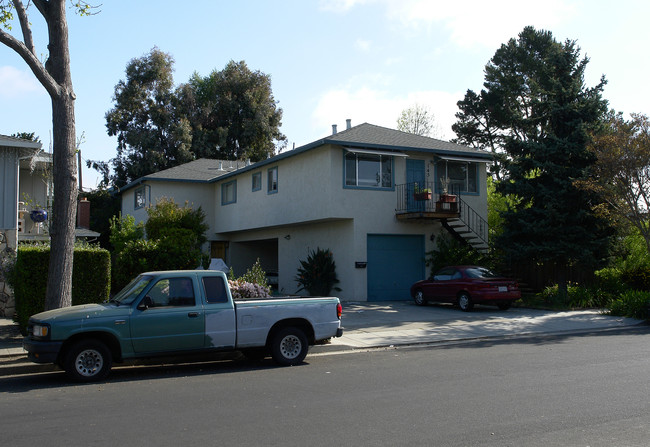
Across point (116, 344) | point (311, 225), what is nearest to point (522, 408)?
point (116, 344)

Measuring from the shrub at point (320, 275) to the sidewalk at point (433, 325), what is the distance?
2169 millimetres

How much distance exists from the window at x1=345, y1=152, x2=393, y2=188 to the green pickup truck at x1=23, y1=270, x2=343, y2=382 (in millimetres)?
11833

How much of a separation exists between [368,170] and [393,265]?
12.6ft

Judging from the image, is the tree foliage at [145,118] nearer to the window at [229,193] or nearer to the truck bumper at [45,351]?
the window at [229,193]

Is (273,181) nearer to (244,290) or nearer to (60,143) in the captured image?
(244,290)

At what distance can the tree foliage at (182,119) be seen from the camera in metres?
43.0

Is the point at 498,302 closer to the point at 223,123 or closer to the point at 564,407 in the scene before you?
the point at 564,407

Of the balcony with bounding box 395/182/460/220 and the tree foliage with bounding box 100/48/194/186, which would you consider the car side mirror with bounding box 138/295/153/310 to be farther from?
the tree foliage with bounding box 100/48/194/186

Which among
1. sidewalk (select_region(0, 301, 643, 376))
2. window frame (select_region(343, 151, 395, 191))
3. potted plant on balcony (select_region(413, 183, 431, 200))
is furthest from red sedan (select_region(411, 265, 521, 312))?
window frame (select_region(343, 151, 395, 191))

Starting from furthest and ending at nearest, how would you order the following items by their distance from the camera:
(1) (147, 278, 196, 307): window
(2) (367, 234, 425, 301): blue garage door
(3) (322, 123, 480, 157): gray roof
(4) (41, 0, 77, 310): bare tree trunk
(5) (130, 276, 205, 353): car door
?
(2) (367, 234, 425, 301): blue garage door, (3) (322, 123, 480, 157): gray roof, (4) (41, 0, 77, 310): bare tree trunk, (1) (147, 278, 196, 307): window, (5) (130, 276, 205, 353): car door

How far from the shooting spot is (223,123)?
153ft

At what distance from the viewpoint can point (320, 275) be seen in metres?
22.5

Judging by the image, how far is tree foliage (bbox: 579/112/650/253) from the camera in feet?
58.7

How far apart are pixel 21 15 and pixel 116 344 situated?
6.73 meters
